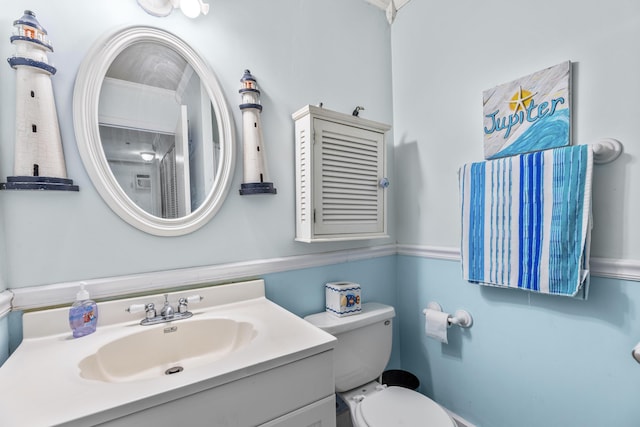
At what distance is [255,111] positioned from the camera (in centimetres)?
118

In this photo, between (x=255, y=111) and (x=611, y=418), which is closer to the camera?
(x=611, y=418)

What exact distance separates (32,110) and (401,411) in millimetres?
1573

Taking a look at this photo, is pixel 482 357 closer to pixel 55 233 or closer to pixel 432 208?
pixel 432 208

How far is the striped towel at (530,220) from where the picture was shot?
96 centimetres

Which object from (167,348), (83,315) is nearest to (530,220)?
(167,348)

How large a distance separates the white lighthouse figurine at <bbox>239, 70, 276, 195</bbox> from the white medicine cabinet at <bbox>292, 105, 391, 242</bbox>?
18 centimetres

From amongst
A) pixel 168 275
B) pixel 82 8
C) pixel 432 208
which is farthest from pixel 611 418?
pixel 82 8

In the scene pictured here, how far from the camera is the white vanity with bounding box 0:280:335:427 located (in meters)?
0.56

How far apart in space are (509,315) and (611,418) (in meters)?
0.40

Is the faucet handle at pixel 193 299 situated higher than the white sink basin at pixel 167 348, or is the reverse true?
the faucet handle at pixel 193 299

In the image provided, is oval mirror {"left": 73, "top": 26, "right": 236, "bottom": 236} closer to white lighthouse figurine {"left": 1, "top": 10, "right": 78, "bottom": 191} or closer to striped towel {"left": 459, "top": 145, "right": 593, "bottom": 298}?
white lighthouse figurine {"left": 1, "top": 10, "right": 78, "bottom": 191}

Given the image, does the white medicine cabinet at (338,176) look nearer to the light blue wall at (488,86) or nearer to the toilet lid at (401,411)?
the light blue wall at (488,86)

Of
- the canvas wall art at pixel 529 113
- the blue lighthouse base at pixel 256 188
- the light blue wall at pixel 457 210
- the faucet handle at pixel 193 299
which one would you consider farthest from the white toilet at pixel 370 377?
the canvas wall art at pixel 529 113

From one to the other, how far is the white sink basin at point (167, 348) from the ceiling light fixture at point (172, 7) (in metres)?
1.08
